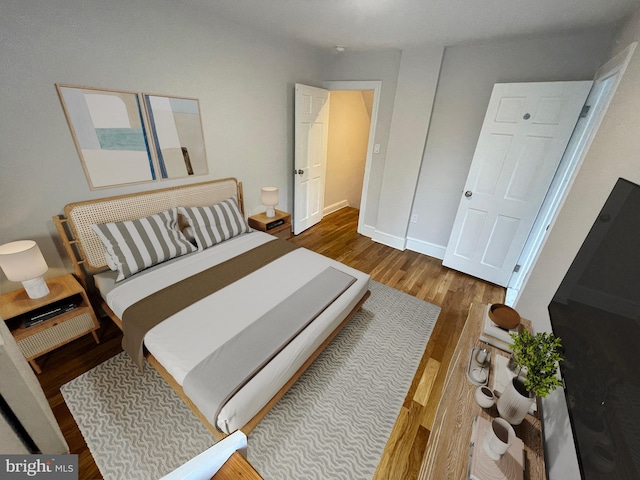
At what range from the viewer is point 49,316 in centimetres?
159

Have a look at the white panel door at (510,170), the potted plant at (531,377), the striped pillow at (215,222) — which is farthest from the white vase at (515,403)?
the striped pillow at (215,222)

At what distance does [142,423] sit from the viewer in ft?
4.63

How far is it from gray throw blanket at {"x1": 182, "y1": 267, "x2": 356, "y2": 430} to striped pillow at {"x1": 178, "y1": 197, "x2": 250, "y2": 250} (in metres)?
1.09

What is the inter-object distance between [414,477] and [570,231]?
1.74 metres

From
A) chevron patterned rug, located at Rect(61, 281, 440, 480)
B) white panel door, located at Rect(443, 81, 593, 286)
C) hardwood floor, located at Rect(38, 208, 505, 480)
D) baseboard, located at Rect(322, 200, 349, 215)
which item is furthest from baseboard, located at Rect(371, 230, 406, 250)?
chevron patterned rug, located at Rect(61, 281, 440, 480)

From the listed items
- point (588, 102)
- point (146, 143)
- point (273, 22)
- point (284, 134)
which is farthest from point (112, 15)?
point (588, 102)

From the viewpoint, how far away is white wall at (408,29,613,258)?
2.16 metres

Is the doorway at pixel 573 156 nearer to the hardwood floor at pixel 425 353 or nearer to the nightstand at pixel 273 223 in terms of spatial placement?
the hardwood floor at pixel 425 353

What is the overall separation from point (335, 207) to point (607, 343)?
4.39m

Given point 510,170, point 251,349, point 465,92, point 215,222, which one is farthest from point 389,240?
point 251,349

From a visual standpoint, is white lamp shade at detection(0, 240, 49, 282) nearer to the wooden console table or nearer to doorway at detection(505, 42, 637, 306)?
the wooden console table

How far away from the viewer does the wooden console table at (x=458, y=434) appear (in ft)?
2.89

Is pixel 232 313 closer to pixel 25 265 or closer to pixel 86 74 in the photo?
pixel 25 265

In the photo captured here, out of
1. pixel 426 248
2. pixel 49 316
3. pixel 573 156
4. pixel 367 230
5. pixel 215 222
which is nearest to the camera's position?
pixel 49 316
